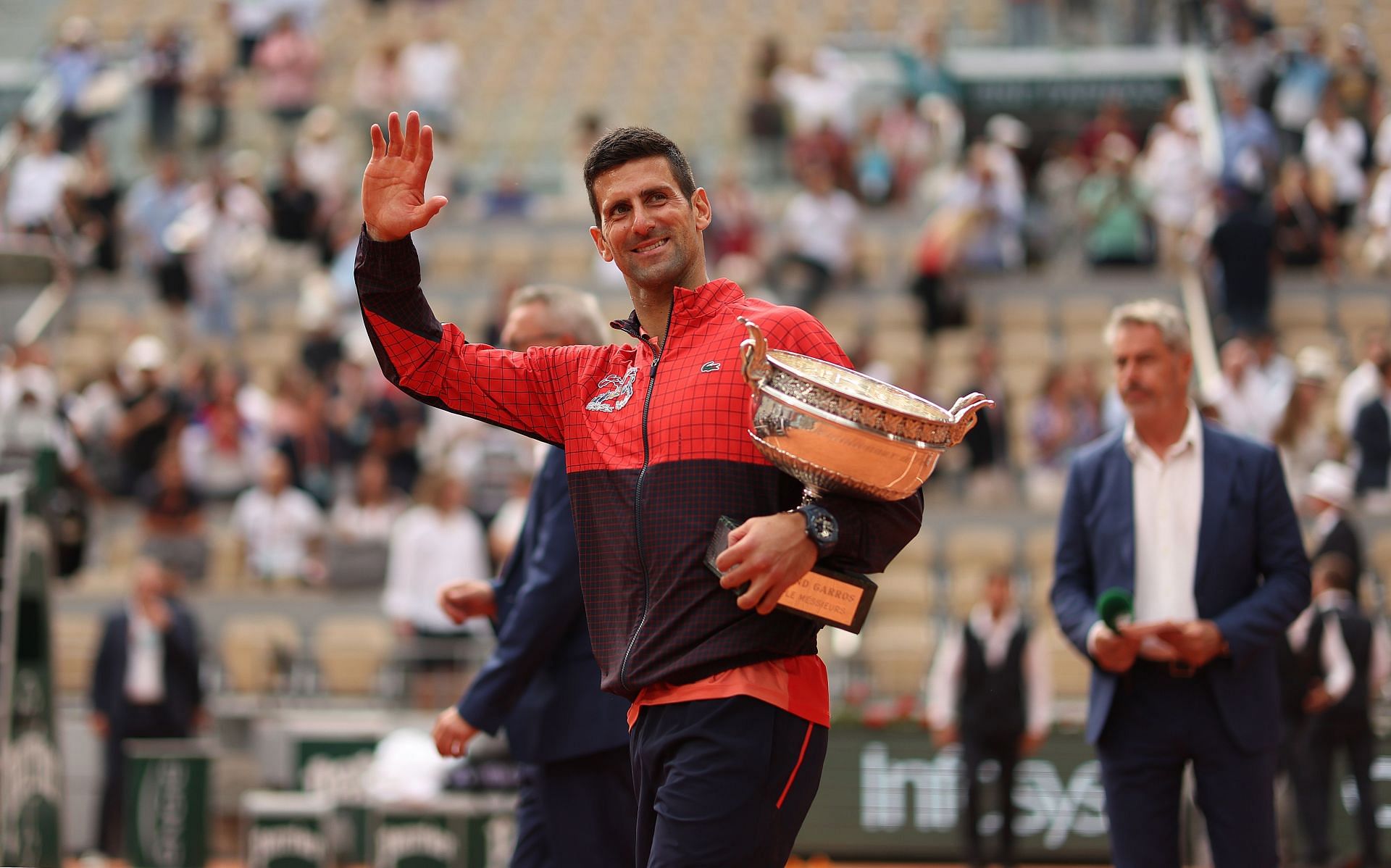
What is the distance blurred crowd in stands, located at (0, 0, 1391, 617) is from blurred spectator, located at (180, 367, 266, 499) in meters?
0.02

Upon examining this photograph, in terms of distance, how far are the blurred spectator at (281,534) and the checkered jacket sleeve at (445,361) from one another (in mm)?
10719

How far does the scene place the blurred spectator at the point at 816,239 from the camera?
17.6 meters

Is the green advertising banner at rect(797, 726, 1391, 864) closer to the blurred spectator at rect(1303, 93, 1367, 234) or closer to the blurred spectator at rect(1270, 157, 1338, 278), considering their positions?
the blurred spectator at rect(1270, 157, 1338, 278)

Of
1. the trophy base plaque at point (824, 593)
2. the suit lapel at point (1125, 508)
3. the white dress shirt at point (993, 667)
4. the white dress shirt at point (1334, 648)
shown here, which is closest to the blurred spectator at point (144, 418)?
the white dress shirt at point (993, 667)

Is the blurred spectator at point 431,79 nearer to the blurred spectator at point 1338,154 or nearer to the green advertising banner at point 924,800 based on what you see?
the blurred spectator at point 1338,154

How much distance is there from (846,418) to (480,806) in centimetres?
695

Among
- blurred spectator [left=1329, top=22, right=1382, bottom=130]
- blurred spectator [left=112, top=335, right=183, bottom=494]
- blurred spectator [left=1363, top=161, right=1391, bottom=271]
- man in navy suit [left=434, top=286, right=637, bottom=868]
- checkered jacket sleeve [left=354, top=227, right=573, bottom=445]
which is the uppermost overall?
blurred spectator [left=1329, top=22, right=1382, bottom=130]

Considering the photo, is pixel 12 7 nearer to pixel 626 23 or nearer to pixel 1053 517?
pixel 626 23

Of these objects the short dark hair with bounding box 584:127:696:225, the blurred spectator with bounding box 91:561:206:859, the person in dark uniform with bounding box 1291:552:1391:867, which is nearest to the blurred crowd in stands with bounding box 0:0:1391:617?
the blurred spectator with bounding box 91:561:206:859

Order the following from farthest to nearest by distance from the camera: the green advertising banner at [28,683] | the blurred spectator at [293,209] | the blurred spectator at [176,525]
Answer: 1. the blurred spectator at [293,209]
2. the blurred spectator at [176,525]
3. the green advertising banner at [28,683]

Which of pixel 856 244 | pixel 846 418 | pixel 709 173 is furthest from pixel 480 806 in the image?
pixel 709 173

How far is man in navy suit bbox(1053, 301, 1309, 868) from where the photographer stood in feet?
17.4

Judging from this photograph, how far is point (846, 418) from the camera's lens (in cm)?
350

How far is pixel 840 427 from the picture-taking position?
3.50 meters
